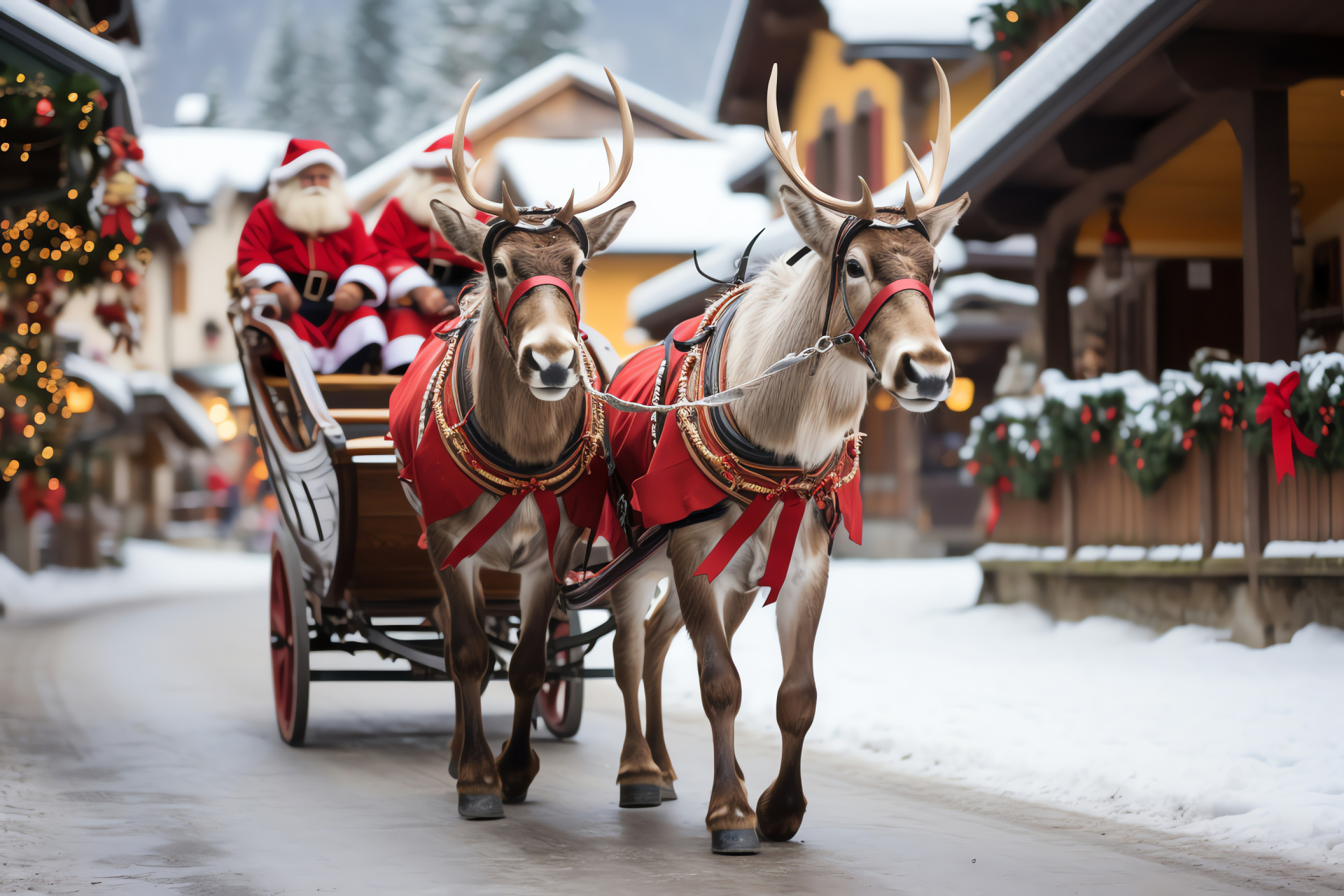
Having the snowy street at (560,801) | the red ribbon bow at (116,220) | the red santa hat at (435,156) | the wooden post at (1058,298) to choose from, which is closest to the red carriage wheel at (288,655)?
the snowy street at (560,801)

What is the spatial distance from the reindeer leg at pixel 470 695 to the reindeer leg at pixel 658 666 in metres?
0.86

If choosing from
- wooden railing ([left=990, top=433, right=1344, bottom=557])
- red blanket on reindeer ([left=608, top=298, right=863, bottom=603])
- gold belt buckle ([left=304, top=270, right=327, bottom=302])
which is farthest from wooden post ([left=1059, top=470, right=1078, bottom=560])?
red blanket on reindeer ([left=608, top=298, right=863, bottom=603])

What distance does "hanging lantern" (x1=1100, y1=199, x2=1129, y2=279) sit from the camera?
43.0ft

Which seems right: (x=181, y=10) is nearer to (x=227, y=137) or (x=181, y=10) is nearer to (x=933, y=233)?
(x=227, y=137)

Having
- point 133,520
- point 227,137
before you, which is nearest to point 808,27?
point 133,520

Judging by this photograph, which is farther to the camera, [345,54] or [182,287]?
[345,54]

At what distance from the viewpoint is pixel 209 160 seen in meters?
46.6

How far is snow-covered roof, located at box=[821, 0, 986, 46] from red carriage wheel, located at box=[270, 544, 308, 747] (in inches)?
540

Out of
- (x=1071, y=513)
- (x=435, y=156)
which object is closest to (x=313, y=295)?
(x=435, y=156)

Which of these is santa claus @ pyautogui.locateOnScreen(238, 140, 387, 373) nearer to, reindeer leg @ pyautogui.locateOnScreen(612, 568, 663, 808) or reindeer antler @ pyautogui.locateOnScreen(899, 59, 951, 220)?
reindeer leg @ pyautogui.locateOnScreen(612, 568, 663, 808)

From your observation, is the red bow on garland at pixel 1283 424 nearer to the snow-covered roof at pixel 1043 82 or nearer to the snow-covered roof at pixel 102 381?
the snow-covered roof at pixel 1043 82

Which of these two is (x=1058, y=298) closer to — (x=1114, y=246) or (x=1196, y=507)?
(x=1114, y=246)

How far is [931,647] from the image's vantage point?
37.4ft

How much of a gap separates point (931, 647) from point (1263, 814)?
222 inches
